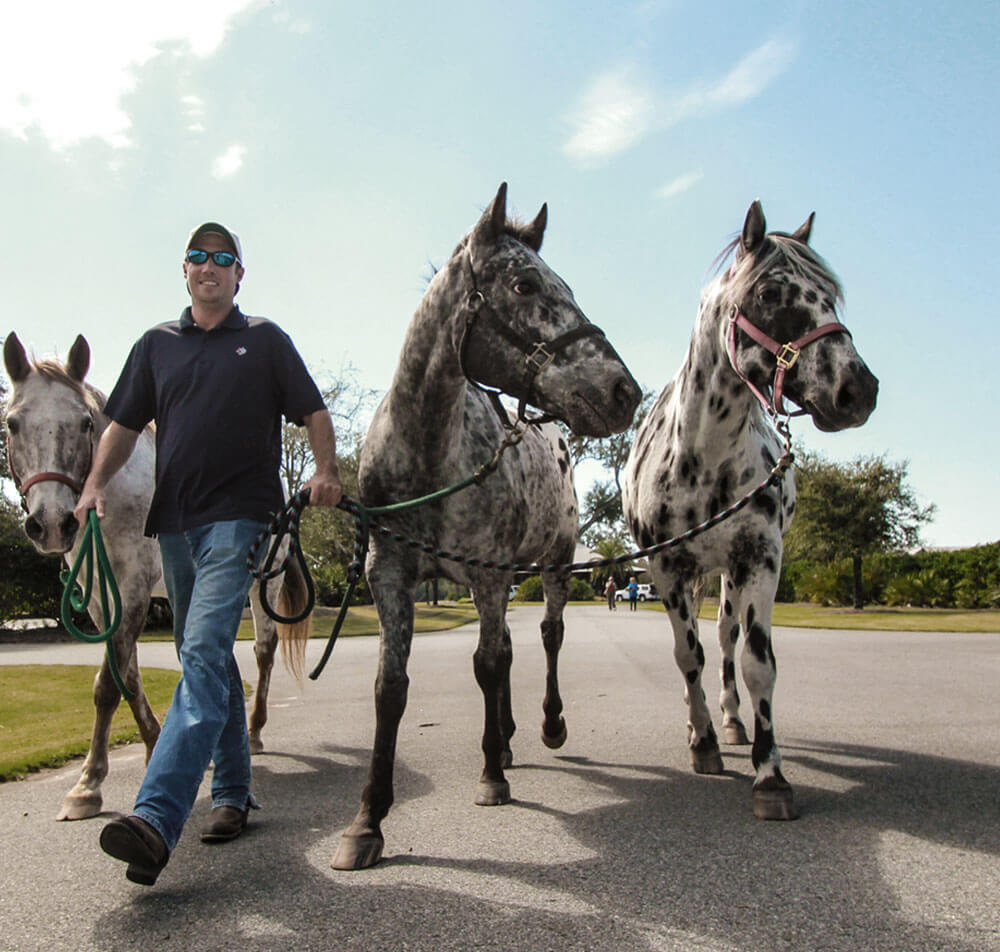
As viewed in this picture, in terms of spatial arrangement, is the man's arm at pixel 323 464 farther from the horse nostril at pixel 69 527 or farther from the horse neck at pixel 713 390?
the horse neck at pixel 713 390

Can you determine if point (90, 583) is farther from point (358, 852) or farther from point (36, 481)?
point (358, 852)

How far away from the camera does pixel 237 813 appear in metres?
3.69

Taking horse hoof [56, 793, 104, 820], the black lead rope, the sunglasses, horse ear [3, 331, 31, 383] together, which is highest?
the sunglasses

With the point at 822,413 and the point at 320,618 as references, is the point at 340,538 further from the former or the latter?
the point at 822,413

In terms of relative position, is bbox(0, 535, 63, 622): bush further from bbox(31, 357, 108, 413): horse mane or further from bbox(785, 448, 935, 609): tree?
bbox(785, 448, 935, 609): tree

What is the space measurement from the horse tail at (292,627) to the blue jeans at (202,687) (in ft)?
8.66

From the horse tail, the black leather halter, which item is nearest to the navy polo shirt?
the black leather halter

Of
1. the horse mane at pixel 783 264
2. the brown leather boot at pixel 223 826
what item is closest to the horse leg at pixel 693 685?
the horse mane at pixel 783 264

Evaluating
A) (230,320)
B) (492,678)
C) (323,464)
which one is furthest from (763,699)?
(230,320)

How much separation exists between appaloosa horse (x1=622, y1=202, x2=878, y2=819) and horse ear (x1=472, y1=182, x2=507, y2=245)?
4.35 ft

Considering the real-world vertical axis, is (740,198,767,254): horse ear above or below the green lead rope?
above

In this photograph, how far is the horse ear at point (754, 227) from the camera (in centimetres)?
423

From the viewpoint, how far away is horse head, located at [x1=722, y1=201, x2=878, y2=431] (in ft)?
12.1

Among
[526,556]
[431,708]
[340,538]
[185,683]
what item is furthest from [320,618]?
[185,683]
